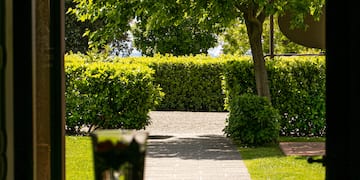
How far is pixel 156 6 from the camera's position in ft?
33.3

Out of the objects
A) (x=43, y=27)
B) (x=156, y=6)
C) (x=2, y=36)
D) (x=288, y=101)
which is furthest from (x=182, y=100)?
(x=2, y=36)

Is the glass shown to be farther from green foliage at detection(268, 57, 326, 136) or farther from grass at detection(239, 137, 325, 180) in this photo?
green foliage at detection(268, 57, 326, 136)

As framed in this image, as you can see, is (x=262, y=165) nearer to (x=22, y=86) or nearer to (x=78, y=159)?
(x=78, y=159)

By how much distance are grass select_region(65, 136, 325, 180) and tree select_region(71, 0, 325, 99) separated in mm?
1675

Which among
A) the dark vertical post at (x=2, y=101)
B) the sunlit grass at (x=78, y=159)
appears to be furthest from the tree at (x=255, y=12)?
the dark vertical post at (x=2, y=101)

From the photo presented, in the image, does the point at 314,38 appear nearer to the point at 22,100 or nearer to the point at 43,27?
the point at 43,27

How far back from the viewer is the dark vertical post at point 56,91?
4.07 metres

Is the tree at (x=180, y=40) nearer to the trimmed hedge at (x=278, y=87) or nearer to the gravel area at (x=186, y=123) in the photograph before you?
the gravel area at (x=186, y=123)

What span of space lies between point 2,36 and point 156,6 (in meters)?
7.37

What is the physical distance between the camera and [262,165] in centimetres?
830

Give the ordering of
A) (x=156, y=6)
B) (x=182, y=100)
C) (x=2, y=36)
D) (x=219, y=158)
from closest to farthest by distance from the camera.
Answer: (x=2, y=36), (x=219, y=158), (x=156, y=6), (x=182, y=100)

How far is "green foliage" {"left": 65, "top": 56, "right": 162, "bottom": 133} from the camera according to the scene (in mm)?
10906

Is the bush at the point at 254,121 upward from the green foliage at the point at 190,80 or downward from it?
downward

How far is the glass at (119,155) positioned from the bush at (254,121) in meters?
7.99
